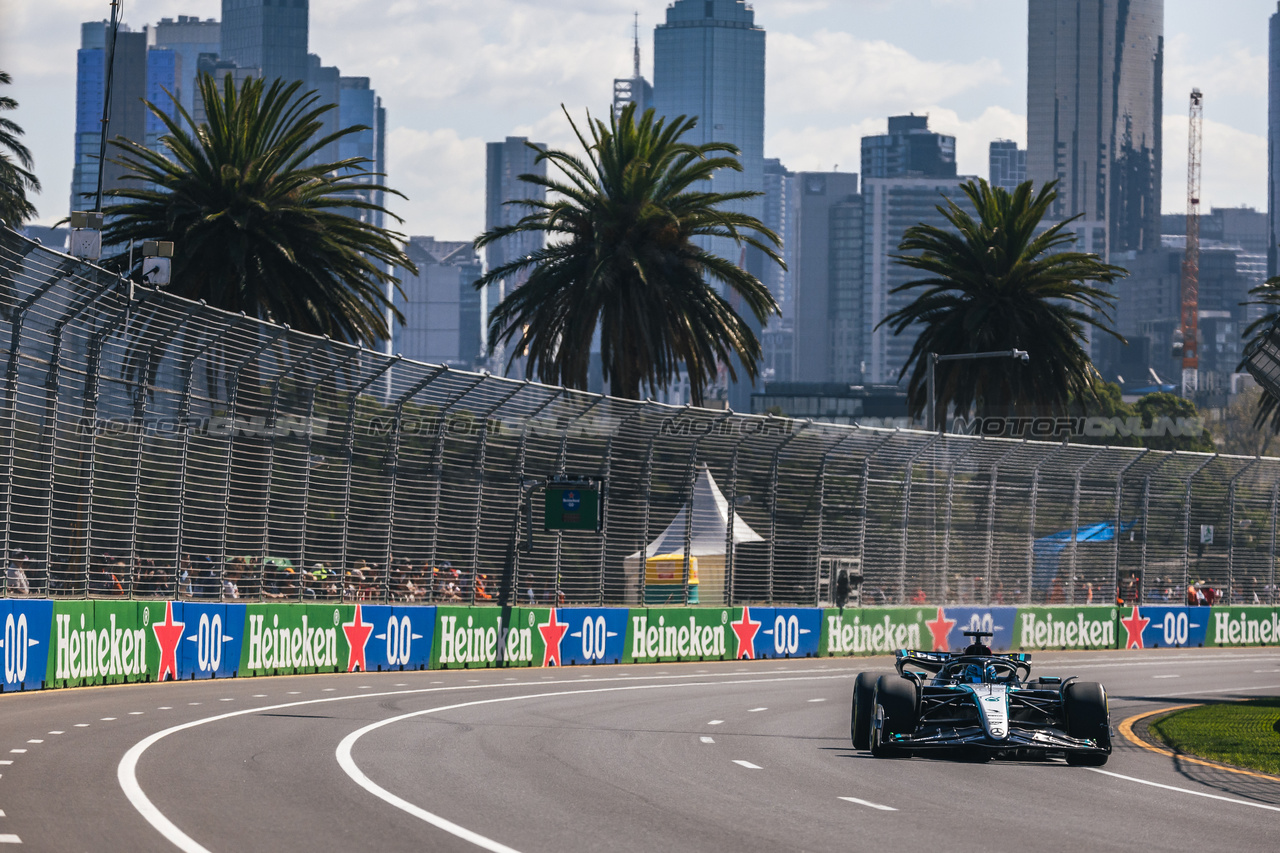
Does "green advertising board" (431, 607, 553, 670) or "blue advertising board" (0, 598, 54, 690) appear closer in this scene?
"blue advertising board" (0, 598, 54, 690)

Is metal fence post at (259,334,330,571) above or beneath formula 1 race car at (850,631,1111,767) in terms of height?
above

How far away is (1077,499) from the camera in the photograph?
43.6 meters

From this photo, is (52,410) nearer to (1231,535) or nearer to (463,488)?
(463,488)

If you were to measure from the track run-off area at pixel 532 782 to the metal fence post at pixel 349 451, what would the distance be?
4.84 meters

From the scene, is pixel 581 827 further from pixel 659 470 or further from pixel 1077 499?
pixel 1077 499

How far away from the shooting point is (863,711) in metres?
16.7

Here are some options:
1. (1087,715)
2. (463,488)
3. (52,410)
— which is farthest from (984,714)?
(463,488)

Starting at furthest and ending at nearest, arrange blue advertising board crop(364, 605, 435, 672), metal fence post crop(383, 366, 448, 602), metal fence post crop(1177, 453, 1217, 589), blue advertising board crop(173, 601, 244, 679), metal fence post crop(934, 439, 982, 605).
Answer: metal fence post crop(1177, 453, 1217, 589), metal fence post crop(934, 439, 982, 605), metal fence post crop(383, 366, 448, 602), blue advertising board crop(364, 605, 435, 672), blue advertising board crop(173, 601, 244, 679)

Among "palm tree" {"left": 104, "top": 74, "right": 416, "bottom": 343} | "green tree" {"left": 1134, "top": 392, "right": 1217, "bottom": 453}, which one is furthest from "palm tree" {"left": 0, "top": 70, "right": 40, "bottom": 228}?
"green tree" {"left": 1134, "top": 392, "right": 1217, "bottom": 453}

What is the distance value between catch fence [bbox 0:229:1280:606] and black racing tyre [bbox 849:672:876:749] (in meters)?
10.6

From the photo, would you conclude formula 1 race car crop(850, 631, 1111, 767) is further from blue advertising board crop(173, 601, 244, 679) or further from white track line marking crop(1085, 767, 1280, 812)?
blue advertising board crop(173, 601, 244, 679)

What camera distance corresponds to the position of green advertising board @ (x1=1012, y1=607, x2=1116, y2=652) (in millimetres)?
41938

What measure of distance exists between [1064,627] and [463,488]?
1885cm

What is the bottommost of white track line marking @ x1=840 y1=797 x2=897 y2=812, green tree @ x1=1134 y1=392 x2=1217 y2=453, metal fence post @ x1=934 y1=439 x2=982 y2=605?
white track line marking @ x1=840 y1=797 x2=897 y2=812
